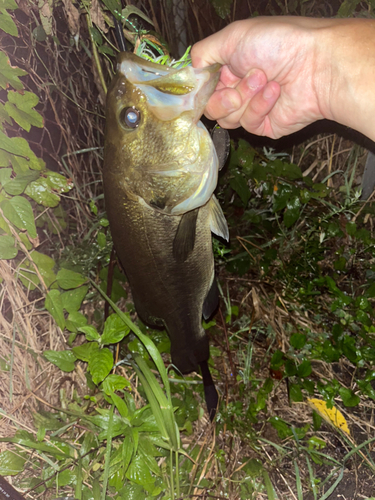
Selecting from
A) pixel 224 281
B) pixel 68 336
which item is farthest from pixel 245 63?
pixel 68 336

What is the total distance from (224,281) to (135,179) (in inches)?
67.1

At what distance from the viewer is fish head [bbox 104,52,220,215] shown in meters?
1.21

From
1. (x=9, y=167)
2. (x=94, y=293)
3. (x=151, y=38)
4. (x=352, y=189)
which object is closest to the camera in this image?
(x=151, y=38)

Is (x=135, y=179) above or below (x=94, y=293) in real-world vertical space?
above

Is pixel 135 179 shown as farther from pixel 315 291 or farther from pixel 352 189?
pixel 352 189

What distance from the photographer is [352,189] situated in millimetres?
3035

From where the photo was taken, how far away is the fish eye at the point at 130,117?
4.38 ft

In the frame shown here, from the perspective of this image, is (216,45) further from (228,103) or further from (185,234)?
(185,234)

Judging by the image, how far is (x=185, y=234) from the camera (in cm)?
156

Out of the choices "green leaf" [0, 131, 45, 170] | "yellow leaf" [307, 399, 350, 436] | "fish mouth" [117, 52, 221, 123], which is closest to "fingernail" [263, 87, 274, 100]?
"fish mouth" [117, 52, 221, 123]

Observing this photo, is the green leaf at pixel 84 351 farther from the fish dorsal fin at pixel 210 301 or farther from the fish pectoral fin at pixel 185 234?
the fish pectoral fin at pixel 185 234

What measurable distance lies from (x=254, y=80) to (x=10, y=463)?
247cm

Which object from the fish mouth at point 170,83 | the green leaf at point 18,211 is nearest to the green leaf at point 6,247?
the green leaf at point 18,211

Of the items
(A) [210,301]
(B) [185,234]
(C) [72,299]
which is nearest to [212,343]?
(A) [210,301]
